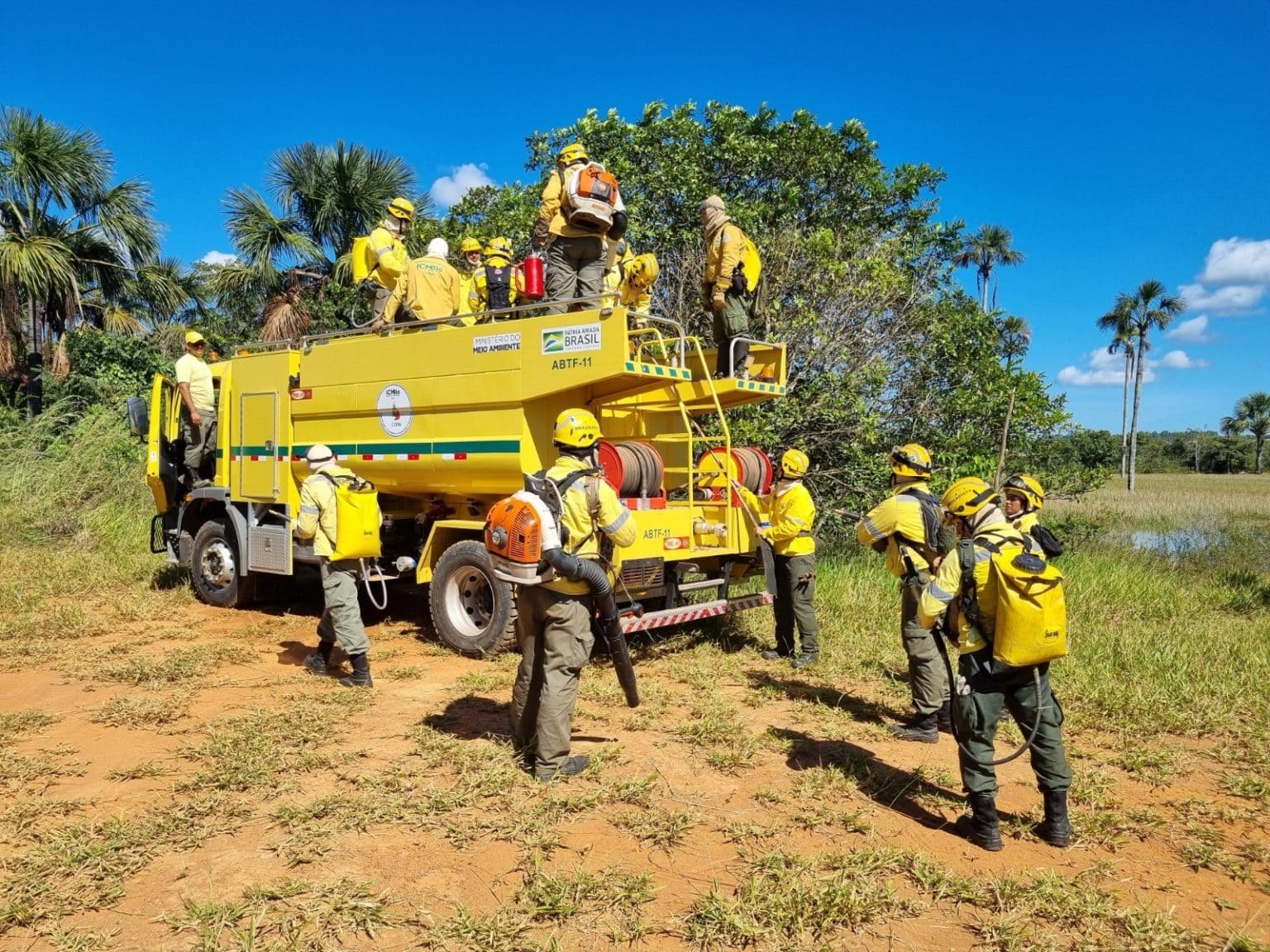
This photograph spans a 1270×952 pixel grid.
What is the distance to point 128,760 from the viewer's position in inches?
203

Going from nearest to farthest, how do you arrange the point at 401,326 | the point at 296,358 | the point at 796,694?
the point at 796,694, the point at 401,326, the point at 296,358

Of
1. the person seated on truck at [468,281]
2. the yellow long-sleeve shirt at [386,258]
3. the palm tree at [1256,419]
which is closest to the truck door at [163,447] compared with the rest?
the yellow long-sleeve shirt at [386,258]

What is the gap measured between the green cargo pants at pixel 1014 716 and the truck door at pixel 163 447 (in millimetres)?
9114

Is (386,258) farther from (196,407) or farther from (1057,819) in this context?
(1057,819)

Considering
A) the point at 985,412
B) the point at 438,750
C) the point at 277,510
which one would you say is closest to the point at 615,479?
the point at 438,750

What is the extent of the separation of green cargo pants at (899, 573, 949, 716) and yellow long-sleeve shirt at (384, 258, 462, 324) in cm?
492

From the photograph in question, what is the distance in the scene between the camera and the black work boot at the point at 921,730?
5.71 meters

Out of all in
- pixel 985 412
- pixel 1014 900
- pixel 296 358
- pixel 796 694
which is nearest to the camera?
pixel 1014 900

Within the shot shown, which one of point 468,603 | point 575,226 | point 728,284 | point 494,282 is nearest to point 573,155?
point 575,226

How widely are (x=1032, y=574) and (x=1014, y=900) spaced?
1.31m

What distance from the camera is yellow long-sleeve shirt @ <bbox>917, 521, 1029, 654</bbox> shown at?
4.16m

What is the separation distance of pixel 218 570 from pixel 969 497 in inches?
323

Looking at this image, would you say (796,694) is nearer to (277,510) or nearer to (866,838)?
(866,838)

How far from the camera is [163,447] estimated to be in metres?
10.5
